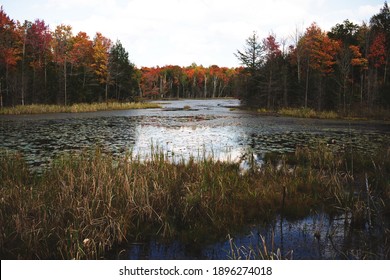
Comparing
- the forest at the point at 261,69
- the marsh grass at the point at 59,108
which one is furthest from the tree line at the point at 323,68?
the marsh grass at the point at 59,108

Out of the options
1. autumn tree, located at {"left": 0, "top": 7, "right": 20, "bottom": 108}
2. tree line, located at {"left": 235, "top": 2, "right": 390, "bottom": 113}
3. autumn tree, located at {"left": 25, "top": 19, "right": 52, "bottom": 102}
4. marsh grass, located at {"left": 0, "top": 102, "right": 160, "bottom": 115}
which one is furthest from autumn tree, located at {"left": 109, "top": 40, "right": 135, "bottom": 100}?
tree line, located at {"left": 235, "top": 2, "right": 390, "bottom": 113}

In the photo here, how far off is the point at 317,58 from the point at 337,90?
10600 mm

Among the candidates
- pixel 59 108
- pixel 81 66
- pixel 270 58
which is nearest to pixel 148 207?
pixel 59 108

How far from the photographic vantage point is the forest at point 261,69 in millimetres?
36438

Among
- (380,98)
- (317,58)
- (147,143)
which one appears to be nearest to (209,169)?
(147,143)

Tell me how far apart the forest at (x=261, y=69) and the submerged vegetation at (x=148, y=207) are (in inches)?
1165

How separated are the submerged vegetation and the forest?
97.1 feet

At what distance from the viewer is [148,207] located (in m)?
5.57

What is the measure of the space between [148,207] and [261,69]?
41832 millimetres

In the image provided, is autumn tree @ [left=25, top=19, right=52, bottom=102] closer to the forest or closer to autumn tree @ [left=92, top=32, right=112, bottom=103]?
the forest

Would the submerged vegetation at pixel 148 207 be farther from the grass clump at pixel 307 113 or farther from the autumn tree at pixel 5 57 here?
the autumn tree at pixel 5 57

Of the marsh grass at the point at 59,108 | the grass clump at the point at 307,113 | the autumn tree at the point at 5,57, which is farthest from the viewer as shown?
the autumn tree at the point at 5,57

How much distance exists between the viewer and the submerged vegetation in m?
4.48

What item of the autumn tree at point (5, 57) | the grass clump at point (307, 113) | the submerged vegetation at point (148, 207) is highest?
the autumn tree at point (5, 57)
